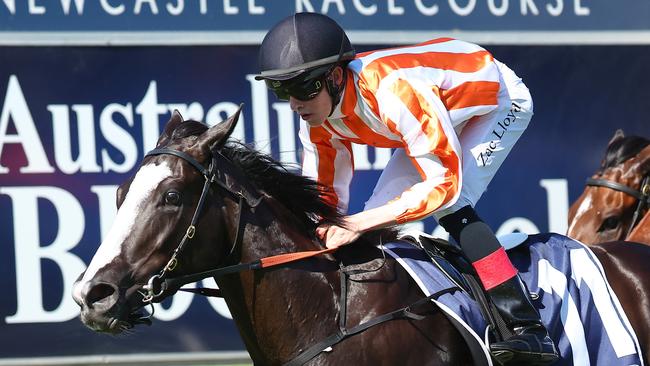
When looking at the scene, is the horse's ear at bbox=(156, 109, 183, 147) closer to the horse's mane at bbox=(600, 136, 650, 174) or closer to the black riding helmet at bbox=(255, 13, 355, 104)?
the black riding helmet at bbox=(255, 13, 355, 104)

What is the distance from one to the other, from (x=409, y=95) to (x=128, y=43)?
3.33 meters

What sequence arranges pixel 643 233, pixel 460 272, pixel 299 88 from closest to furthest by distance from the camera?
1. pixel 299 88
2. pixel 460 272
3. pixel 643 233

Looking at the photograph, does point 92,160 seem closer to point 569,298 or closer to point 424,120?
point 424,120

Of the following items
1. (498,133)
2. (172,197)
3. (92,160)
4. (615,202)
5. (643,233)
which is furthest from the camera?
(92,160)

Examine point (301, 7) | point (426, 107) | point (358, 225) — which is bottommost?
point (358, 225)

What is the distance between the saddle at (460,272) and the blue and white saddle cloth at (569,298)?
0.03 m

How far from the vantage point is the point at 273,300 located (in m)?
3.57

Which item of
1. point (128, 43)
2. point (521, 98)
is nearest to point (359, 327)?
point (521, 98)

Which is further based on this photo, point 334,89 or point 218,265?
point 334,89

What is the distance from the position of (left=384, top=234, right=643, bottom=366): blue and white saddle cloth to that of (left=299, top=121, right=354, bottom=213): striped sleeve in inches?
17.9

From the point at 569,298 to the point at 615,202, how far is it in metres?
2.17

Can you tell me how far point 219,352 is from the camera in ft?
21.0

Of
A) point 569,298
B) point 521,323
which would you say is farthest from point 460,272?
point 569,298

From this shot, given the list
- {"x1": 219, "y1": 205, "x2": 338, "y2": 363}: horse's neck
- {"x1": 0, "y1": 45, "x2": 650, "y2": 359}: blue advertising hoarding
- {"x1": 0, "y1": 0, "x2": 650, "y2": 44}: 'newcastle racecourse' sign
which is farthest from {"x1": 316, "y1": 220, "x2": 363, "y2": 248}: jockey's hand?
{"x1": 0, "y1": 0, "x2": 650, "y2": 44}: 'newcastle racecourse' sign
